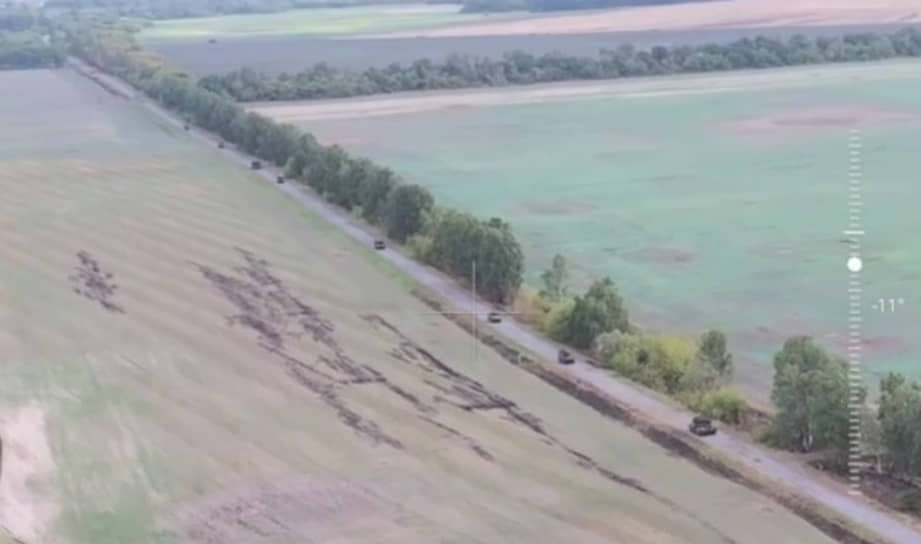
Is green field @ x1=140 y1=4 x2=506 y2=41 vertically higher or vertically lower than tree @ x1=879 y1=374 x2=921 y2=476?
higher

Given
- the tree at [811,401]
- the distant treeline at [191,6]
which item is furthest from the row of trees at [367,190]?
the distant treeline at [191,6]

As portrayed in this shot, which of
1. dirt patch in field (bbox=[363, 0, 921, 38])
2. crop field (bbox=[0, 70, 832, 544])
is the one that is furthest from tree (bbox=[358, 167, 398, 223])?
dirt patch in field (bbox=[363, 0, 921, 38])

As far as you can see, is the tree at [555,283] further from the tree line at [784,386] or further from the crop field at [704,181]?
the tree line at [784,386]

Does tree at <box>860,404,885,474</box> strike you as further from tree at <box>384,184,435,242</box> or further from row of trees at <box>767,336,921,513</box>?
tree at <box>384,184,435,242</box>

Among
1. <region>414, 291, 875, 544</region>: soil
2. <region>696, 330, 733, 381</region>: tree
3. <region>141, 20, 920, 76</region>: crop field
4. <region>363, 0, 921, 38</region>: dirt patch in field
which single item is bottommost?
<region>414, 291, 875, 544</region>: soil

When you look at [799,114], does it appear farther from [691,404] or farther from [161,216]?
[691,404]

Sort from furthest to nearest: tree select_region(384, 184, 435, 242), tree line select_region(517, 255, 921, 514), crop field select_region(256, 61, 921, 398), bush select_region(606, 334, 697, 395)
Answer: tree select_region(384, 184, 435, 242), crop field select_region(256, 61, 921, 398), bush select_region(606, 334, 697, 395), tree line select_region(517, 255, 921, 514)

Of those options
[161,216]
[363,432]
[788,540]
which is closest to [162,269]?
[161,216]

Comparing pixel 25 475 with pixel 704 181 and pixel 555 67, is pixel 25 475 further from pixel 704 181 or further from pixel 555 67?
pixel 555 67
